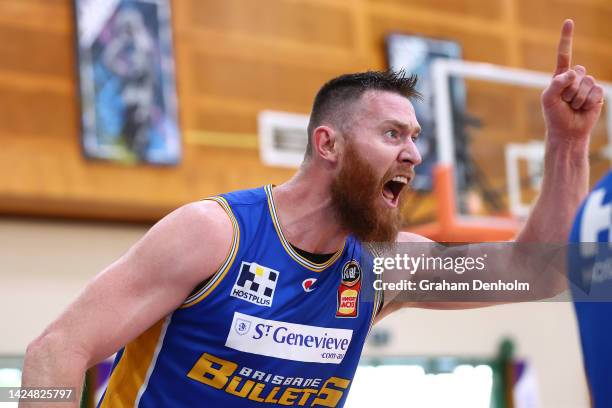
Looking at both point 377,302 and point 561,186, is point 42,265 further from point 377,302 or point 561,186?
point 561,186

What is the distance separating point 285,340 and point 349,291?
0.36 metres

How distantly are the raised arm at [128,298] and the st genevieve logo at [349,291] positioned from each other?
0.55 m

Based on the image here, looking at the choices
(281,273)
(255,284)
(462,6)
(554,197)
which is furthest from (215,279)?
(462,6)

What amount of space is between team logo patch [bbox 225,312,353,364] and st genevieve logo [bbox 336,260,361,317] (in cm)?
9

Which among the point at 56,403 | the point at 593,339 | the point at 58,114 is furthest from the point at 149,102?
the point at 593,339

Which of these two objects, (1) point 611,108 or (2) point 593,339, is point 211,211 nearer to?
(2) point 593,339

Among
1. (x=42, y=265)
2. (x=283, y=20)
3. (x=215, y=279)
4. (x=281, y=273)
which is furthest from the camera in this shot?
(x=283, y=20)

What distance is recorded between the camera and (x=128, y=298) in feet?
11.1

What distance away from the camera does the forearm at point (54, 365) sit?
128 inches

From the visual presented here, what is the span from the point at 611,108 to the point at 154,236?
9031mm

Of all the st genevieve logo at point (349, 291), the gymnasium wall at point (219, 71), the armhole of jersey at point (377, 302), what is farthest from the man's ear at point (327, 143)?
the gymnasium wall at point (219, 71)

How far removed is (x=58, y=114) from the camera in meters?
10.4

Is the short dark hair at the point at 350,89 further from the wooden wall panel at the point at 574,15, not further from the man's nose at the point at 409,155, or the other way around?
the wooden wall panel at the point at 574,15

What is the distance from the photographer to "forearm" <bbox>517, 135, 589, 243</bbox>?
3.93 meters
